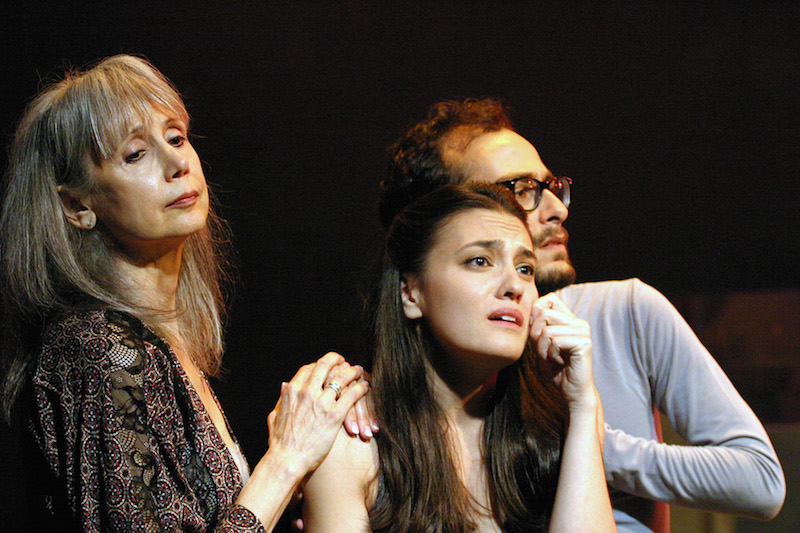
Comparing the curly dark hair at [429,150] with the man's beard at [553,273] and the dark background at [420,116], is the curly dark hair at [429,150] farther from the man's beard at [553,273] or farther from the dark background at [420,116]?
the man's beard at [553,273]

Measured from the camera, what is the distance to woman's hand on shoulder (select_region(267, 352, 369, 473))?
1641 mm

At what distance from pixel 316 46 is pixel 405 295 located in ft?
3.68

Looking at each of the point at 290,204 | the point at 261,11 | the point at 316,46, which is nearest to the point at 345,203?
the point at 290,204

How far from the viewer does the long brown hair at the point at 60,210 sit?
1.63m

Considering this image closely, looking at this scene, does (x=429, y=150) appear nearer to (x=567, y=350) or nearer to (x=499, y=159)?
(x=499, y=159)

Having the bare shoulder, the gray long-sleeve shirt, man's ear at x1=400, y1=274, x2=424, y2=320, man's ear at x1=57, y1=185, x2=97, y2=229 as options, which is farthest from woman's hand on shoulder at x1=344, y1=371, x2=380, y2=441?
man's ear at x1=57, y1=185, x2=97, y2=229

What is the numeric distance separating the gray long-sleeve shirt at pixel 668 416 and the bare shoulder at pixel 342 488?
0.61 metres

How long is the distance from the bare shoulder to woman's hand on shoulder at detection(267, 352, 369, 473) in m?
0.07

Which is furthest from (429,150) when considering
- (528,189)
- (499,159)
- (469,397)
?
(469,397)

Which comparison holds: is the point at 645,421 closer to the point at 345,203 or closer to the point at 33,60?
the point at 345,203

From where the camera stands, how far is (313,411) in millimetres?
1689

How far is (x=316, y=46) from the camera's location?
258 cm

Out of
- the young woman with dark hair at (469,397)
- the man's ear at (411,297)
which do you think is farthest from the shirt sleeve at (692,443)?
the man's ear at (411,297)

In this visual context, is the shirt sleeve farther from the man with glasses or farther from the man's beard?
the man's beard
